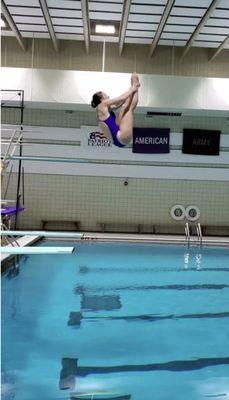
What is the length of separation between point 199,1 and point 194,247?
193 inches

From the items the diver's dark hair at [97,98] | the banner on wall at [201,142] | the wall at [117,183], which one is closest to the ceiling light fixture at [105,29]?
the wall at [117,183]

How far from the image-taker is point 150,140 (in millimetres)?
11359

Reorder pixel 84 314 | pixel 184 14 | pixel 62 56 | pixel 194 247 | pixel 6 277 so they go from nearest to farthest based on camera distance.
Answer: pixel 84 314, pixel 6 277, pixel 184 14, pixel 194 247, pixel 62 56

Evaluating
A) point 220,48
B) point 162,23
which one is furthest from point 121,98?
point 220,48

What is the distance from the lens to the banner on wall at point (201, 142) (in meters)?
11.4

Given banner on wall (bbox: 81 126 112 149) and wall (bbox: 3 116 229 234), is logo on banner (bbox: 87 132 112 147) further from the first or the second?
wall (bbox: 3 116 229 234)

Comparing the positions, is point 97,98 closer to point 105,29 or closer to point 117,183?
point 105,29

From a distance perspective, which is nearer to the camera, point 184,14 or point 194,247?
point 184,14

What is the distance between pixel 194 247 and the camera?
9.68m

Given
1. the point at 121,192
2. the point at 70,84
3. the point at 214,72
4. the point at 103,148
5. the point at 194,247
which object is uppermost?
the point at 214,72

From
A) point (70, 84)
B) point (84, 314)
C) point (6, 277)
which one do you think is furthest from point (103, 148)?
point (84, 314)

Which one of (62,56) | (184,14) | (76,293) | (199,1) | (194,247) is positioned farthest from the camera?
(62,56)

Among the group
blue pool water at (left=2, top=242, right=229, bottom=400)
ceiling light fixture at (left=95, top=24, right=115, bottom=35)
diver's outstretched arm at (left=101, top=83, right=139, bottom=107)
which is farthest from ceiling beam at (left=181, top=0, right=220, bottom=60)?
blue pool water at (left=2, top=242, right=229, bottom=400)

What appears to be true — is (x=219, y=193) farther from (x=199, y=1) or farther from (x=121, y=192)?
(x=199, y=1)
